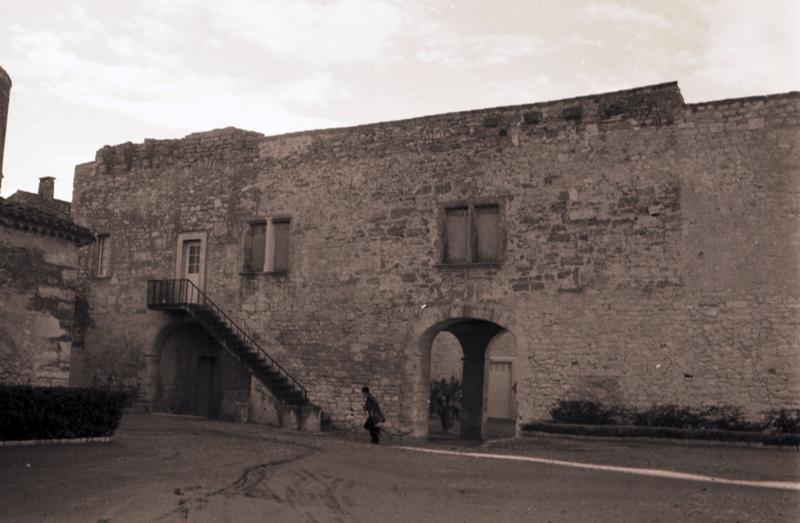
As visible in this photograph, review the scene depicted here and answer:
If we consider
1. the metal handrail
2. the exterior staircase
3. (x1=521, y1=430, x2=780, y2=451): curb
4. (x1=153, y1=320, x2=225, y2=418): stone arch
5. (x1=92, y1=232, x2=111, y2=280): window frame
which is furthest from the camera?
(x1=92, y1=232, x2=111, y2=280): window frame

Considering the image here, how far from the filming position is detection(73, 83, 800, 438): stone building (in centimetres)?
1493

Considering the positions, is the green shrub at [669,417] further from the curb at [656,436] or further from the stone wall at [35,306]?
the stone wall at [35,306]

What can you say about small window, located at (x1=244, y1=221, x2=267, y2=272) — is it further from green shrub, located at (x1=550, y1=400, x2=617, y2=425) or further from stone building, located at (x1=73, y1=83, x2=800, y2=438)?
green shrub, located at (x1=550, y1=400, x2=617, y2=425)

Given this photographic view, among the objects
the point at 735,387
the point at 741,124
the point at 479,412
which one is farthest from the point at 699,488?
the point at 479,412

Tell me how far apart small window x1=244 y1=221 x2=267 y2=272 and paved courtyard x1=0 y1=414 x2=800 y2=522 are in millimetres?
6175

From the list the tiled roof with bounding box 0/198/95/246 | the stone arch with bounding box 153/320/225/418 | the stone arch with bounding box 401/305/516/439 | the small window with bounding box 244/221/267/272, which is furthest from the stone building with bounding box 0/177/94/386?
the stone arch with bounding box 401/305/516/439

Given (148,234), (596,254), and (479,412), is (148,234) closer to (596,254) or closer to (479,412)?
(479,412)

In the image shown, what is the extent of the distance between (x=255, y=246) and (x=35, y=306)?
6.62 metres

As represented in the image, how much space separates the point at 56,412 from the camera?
12.0m

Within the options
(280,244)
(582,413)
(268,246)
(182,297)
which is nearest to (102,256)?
(182,297)

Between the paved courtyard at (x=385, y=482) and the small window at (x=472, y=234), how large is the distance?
434cm

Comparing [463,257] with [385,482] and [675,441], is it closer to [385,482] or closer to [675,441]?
[675,441]

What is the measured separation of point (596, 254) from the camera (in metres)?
16.0

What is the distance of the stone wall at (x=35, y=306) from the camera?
45.0 feet
